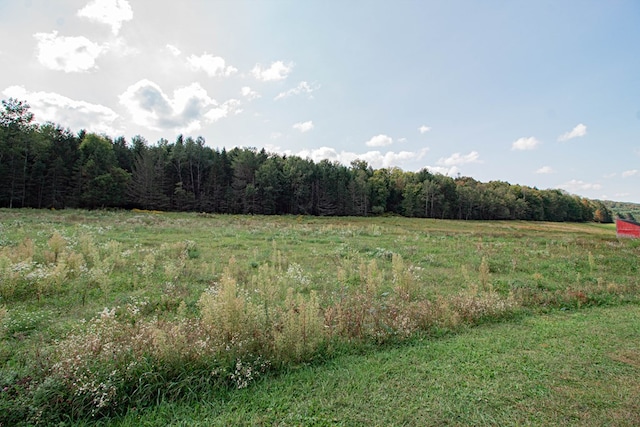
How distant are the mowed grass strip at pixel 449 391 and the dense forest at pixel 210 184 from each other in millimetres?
57139

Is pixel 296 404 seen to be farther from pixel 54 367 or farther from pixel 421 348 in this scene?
pixel 54 367

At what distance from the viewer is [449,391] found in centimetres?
366

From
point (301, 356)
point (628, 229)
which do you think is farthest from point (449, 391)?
point (628, 229)

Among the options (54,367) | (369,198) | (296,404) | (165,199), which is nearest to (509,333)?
(296,404)

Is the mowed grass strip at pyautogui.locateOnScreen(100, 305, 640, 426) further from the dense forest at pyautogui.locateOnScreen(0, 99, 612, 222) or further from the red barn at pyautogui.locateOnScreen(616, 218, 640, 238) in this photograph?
the dense forest at pyautogui.locateOnScreen(0, 99, 612, 222)

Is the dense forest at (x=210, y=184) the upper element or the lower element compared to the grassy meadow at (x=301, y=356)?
upper

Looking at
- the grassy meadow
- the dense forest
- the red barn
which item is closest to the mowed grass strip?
the grassy meadow

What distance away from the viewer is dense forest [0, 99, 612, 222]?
150ft

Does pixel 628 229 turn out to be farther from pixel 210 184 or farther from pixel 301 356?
pixel 210 184

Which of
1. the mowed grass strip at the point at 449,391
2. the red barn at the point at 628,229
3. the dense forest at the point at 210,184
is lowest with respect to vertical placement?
the mowed grass strip at the point at 449,391

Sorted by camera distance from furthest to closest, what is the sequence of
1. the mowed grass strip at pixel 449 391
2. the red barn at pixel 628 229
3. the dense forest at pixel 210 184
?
the dense forest at pixel 210 184
the red barn at pixel 628 229
the mowed grass strip at pixel 449 391

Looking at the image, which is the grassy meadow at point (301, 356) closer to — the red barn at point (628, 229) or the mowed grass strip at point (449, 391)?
the mowed grass strip at point (449, 391)

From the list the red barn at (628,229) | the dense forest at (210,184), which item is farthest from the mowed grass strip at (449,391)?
the dense forest at (210,184)

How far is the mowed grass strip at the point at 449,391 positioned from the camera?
317 centimetres
